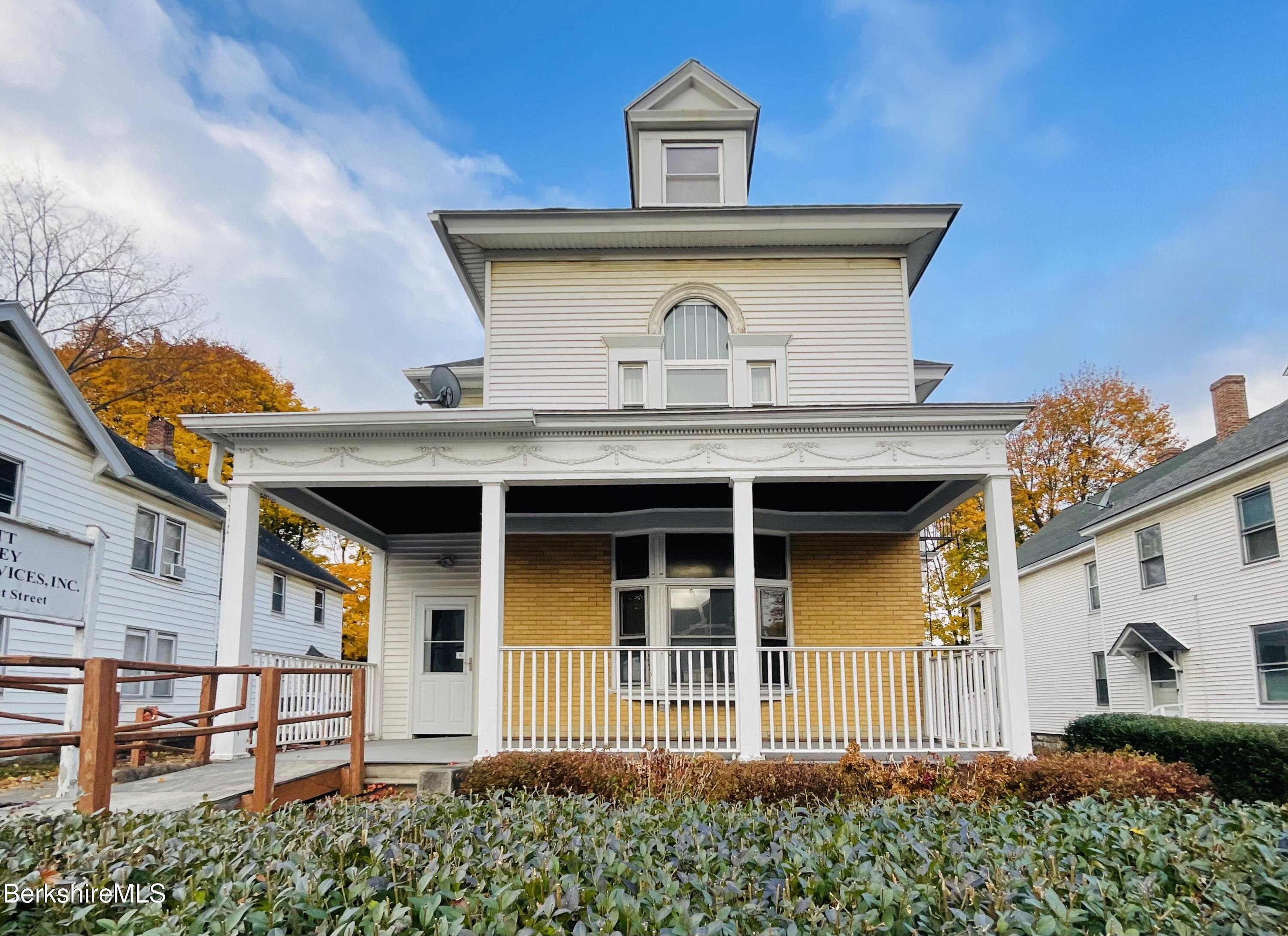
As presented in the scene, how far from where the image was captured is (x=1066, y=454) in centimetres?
3425

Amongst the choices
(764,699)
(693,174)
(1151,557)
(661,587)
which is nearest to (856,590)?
(764,699)

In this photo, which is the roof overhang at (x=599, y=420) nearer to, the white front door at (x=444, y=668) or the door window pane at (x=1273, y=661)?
the white front door at (x=444, y=668)

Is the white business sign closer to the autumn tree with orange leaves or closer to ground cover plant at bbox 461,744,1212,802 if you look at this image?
ground cover plant at bbox 461,744,1212,802

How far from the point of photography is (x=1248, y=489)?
16641 millimetres

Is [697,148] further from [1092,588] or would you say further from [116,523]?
[1092,588]

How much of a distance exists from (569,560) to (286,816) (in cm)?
761

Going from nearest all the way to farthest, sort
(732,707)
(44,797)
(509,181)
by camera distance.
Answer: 1. (44,797)
2. (732,707)
3. (509,181)

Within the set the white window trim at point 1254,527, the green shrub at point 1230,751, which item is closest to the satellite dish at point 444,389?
the green shrub at point 1230,751

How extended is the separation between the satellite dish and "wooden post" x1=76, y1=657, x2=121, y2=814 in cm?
730

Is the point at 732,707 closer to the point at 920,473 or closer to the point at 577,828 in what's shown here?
the point at 920,473

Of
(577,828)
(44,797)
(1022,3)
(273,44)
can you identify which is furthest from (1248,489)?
(273,44)

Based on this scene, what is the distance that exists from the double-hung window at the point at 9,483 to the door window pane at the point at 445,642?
7.55 metres

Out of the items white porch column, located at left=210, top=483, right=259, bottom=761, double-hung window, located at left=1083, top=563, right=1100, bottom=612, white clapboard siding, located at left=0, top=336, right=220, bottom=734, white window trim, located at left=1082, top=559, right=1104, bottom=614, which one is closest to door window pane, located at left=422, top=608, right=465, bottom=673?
white porch column, located at left=210, top=483, right=259, bottom=761

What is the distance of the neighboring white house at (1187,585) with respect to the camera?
16500mm
